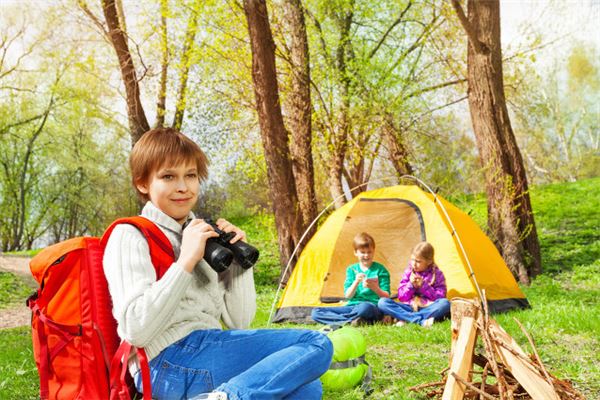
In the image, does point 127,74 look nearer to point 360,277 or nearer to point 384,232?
point 384,232

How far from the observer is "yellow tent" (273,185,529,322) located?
6.43m

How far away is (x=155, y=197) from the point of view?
242 cm

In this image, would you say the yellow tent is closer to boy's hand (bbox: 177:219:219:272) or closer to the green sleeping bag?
the green sleeping bag

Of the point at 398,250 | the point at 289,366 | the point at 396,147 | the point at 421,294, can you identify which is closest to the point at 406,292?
the point at 421,294

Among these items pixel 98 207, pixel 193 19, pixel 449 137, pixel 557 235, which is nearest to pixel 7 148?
pixel 98 207

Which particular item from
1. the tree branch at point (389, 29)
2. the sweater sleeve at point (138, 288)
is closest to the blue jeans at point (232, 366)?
the sweater sleeve at point (138, 288)

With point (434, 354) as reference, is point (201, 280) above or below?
above

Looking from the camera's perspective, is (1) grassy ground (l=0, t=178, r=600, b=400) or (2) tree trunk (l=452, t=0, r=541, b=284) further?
(2) tree trunk (l=452, t=0, r=541, b=284)

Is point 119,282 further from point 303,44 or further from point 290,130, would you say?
point 303,44

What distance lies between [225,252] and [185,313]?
0.28 metres

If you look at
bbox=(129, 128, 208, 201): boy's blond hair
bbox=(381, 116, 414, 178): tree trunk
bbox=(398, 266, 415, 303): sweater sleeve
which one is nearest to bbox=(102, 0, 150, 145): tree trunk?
bbox=(381, 116, 414, 178): tree trunk

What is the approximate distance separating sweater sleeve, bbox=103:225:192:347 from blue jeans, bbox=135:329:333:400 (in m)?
0.14

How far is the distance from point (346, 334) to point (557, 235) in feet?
27.9

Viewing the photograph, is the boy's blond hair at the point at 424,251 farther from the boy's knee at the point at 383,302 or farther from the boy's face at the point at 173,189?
the boy's face at the point at 173,189
